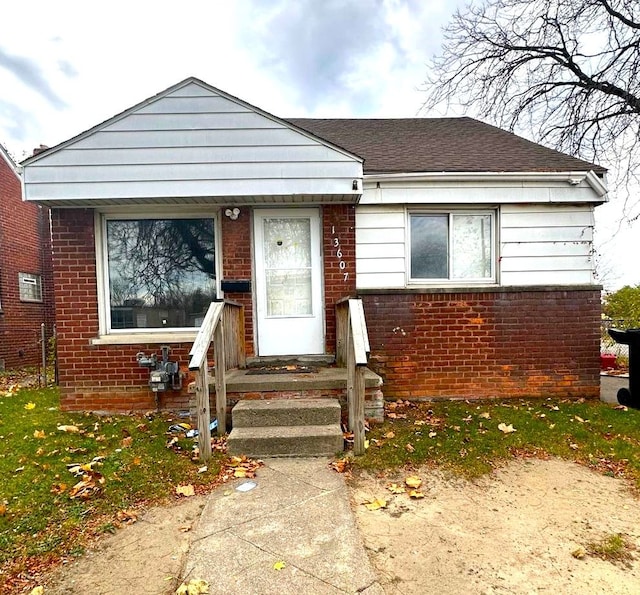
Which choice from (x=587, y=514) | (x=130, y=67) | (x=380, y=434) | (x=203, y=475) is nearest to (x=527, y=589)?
(x=587, y=514)

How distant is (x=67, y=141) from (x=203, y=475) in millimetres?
4197

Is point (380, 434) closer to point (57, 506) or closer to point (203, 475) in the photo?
point (203, 475)

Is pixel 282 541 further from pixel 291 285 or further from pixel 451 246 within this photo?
pixel 451 246

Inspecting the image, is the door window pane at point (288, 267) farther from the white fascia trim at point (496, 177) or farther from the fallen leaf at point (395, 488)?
the fallen leaf at point (395, 488)

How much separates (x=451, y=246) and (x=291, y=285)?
2399 millimetres

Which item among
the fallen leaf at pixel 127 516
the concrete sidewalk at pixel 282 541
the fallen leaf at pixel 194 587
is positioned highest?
the fallen leaf at pixel 194 587

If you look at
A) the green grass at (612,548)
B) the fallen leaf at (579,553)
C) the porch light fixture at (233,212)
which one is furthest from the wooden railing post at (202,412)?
the green grass at (612,548)

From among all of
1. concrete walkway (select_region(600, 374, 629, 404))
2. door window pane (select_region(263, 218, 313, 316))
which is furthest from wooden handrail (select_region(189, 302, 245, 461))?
concrete walkway (select_region(600, 374, 629, 404))

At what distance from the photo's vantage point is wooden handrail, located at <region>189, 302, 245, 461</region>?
3.52 m

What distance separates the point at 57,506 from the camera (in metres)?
2.87

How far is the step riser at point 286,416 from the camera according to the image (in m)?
3.93

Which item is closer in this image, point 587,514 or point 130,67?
point 587,514

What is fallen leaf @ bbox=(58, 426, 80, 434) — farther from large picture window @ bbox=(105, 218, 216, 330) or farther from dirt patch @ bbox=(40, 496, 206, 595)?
dirt patch @ bbox=(40, 496, 206, 595)

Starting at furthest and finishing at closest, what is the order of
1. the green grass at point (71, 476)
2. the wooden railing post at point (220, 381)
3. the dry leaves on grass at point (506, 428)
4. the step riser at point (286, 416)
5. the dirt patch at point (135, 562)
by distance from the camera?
the dry leaves on grass at point (506, 428) → the wooden railing post at point (220, 381) → the step riser at point (286, 416) → the green grass at point (71, 476) → the dirt patch at point (135, 562)
